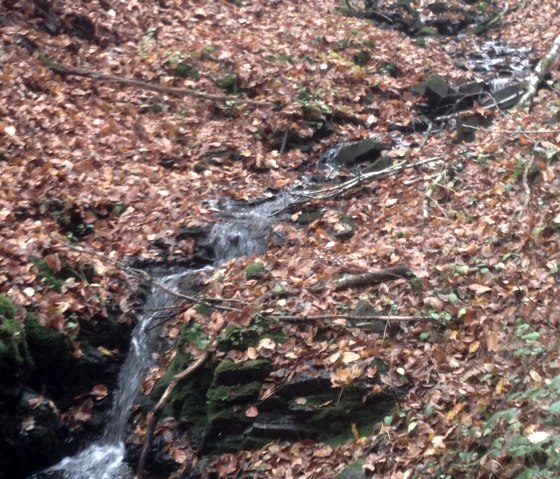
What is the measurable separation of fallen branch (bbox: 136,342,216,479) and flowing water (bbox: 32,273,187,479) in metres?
0.23

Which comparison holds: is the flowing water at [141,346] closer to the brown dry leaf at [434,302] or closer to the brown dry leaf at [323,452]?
the brown dry leaf at [323,452]

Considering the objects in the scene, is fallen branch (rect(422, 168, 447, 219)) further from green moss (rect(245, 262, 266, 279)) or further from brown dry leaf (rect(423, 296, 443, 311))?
green moss (rect(245, 262, 266, 279))

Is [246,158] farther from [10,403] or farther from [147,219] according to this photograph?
[10,403]

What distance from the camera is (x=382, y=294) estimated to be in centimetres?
618

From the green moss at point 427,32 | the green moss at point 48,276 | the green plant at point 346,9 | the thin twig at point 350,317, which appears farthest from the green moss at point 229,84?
the thin twig at point 350,317

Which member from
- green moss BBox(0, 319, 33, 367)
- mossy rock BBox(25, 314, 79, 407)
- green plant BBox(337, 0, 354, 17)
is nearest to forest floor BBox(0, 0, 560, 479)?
mossy rock BBox(25, 314, 79, 407)

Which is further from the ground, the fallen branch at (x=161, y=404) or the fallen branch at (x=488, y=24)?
the fallen branch at (x=488, y=24)

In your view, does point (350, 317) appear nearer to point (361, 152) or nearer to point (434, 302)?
point (434, 302)

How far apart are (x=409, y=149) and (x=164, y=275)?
4.24 m

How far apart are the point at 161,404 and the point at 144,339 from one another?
48.7 inches

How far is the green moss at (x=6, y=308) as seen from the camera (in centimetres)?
585

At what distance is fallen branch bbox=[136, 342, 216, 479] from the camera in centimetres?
587

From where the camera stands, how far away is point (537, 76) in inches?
385

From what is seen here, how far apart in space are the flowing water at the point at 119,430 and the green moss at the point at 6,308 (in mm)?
1424
